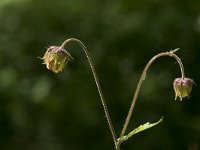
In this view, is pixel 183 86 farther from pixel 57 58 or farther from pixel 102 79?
pixel 102 79

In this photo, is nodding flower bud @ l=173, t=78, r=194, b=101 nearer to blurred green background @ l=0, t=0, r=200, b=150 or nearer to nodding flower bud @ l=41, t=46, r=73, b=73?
nodding flower bud @ l=41, t=46, r=73, b=73

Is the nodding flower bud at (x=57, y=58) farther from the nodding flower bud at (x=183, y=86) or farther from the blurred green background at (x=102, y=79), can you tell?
the blurred green background at (x=102, y=79)

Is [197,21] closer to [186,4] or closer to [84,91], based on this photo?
[186,4]

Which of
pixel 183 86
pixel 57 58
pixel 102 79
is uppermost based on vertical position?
pixel 57 58

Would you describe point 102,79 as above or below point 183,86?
below

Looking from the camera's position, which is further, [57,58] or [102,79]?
[102,79]

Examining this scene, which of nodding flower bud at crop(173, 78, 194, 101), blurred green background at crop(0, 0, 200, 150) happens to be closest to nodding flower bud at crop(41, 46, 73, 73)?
nodding flower bud at crop(173, 78, 194, 101)

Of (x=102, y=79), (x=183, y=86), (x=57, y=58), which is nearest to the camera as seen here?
→ (x=57, y=58)

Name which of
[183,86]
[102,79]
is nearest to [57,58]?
[183,86]

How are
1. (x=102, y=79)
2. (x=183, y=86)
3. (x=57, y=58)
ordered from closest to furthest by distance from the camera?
(x=57, y=58) → (x=183, y=86) → (x=102, y=79)

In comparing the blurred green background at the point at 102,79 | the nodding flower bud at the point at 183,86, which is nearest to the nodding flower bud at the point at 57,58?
the nodding flower bud at the point at 183,86
